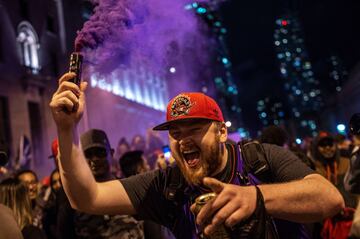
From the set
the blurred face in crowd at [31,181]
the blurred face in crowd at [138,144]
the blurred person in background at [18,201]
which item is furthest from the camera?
the blurred face in crowd at [138,144]

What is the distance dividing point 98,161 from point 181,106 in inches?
82.7

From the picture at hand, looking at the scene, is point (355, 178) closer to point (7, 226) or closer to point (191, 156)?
point (191, 156)

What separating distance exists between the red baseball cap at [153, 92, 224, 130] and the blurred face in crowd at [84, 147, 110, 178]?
6.21ft

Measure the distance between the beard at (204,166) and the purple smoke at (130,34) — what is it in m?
1.17

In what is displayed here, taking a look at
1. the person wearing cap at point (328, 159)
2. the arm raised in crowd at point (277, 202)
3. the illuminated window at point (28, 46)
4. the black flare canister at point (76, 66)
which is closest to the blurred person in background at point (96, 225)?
the black flare canister at point (76, 66)

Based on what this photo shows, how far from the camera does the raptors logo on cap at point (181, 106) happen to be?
2416mm

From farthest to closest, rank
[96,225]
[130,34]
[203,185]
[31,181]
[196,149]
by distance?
[31,181] → [96,225] → [130,34] → [196,149] → [203,185]

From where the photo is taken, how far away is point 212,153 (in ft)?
7.66

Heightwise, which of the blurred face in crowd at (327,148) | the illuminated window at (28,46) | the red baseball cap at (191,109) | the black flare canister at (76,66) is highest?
the illuminated window at (28,46)

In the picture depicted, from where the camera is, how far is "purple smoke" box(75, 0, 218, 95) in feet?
9.85

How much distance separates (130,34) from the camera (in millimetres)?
3699

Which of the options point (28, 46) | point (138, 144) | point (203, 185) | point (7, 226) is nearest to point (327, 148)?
point (203, 185)

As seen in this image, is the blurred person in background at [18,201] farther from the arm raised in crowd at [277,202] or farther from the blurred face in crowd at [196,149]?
the arm raised in crowd at [277,202]

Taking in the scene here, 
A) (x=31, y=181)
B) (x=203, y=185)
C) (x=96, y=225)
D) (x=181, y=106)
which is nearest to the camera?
(x=203, y=185)
